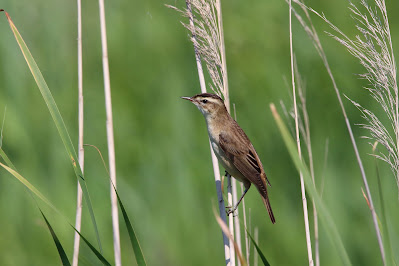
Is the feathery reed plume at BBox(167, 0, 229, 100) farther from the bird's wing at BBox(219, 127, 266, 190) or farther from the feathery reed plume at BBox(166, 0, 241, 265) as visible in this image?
the bird's wing at BBox(219, 127, 266, 190)

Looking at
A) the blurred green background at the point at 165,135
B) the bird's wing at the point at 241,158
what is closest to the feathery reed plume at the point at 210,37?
the bird's wing at the point at 241,158

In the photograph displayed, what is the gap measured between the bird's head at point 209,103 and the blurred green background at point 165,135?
2.93 ft

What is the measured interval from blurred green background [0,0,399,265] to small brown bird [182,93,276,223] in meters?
0.73

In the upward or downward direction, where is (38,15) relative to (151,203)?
upward

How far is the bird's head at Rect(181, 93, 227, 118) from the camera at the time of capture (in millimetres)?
3593

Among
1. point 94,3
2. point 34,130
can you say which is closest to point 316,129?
point 34,130

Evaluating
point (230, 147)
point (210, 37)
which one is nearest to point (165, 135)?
point (230, 147)

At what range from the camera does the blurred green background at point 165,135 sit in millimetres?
4453

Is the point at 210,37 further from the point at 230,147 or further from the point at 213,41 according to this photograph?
the point at 230,147

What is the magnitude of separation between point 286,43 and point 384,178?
1729 mm

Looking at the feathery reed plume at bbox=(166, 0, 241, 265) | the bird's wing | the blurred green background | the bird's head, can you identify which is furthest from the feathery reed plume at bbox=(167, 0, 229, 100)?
the blurred green background

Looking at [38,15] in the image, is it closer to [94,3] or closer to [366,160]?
[94,3]

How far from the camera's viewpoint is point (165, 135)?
4840 mm

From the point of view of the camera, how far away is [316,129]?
4.92 metres
